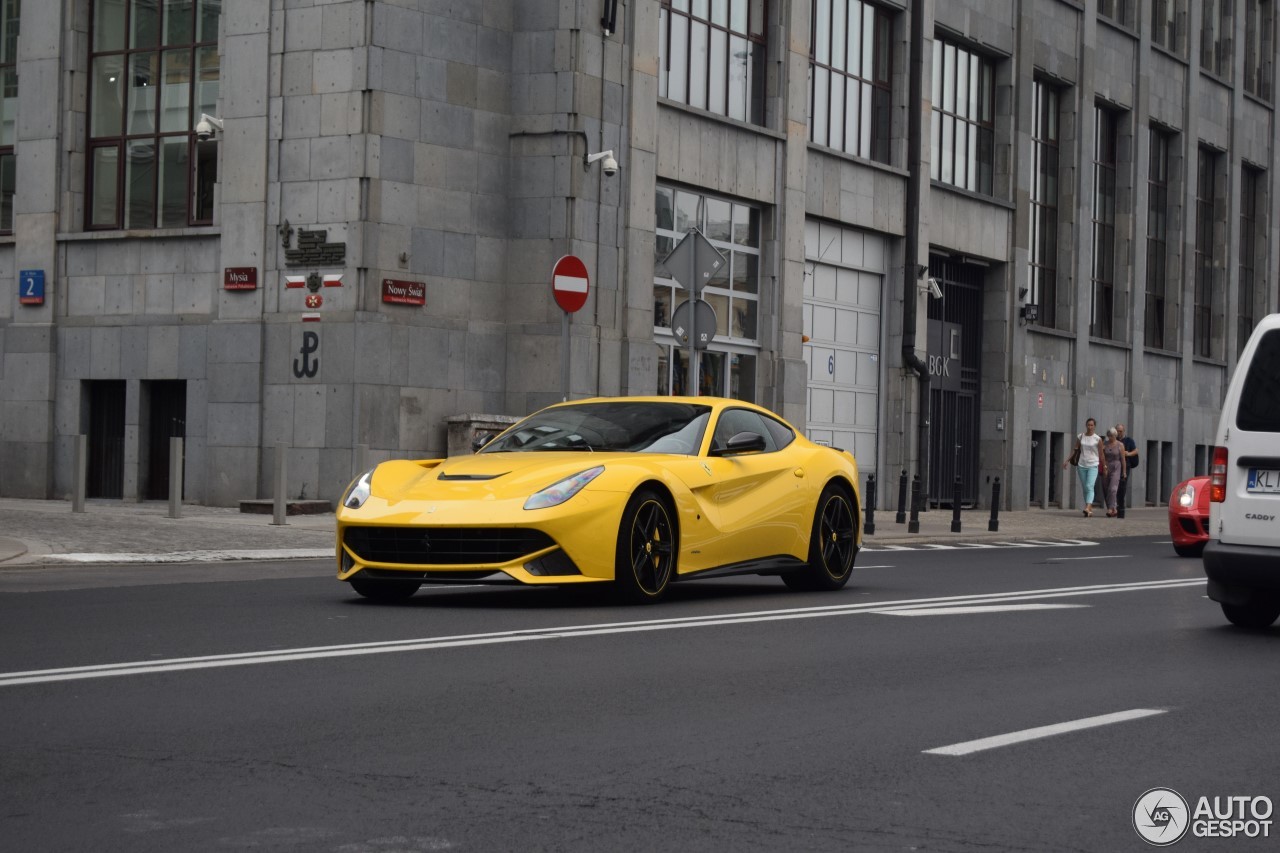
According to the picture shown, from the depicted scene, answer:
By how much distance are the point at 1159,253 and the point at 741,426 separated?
122ft

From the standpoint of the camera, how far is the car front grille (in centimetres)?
1156

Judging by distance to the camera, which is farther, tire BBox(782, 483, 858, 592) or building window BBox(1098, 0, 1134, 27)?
building window BBox(1098, 0, 1134, 27)

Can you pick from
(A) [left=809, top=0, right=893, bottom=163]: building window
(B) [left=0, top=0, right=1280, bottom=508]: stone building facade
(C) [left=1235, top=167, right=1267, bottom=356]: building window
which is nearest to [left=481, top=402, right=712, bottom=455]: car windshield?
(B) [left=0, top=0, right=1280, bottom=508]: stone building facade

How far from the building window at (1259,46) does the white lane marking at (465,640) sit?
140ft

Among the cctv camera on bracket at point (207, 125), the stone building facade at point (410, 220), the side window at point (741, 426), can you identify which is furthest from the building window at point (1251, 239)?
the side window at point (741, 426)

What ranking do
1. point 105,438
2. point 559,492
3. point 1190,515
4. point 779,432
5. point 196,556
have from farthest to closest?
→ point 105,438 → point 1190,515 → point 196,556 → point 779,432 → point 559,492

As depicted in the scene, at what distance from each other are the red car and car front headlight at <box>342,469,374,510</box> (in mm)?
11755

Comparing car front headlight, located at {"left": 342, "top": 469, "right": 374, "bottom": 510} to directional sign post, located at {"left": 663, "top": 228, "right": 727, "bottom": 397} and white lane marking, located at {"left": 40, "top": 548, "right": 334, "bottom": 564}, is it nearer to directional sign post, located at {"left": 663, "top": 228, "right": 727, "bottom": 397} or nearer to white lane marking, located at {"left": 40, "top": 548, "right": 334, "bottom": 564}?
white lane marking, located at {"left": 40, "top": 548, "right": 334, "bottom": 564}

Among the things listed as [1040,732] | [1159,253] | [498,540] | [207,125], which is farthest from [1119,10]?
[1040,732]

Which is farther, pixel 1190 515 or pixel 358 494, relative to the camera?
pixel 1190 515

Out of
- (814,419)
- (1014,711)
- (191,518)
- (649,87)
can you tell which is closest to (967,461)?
(814,419)

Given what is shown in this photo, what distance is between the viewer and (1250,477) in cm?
1097

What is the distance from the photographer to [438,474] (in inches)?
485

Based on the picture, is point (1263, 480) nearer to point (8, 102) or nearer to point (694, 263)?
point (694, 263)
